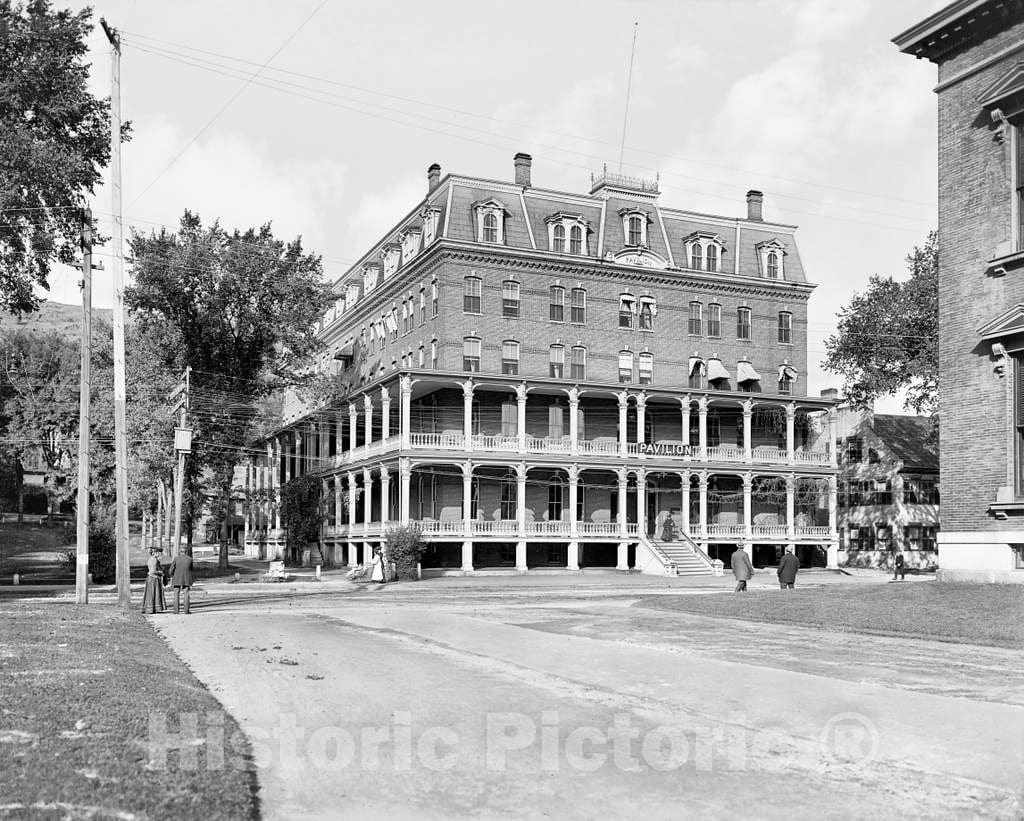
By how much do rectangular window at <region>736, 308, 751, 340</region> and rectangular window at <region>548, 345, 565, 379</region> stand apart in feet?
Result: 36.3

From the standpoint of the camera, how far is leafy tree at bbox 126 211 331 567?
52.7 meters

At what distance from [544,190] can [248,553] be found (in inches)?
1878

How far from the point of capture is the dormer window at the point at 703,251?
198ft

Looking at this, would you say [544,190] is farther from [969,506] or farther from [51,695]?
[51,695]

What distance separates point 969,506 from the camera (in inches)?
904

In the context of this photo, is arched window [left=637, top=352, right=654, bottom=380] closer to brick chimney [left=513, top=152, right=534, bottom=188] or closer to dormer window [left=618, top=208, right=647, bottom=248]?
dormer window [left=618, top=208, right=647, bottom=248]

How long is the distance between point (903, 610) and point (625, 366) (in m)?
37.1

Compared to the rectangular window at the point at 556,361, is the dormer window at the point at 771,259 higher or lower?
higher

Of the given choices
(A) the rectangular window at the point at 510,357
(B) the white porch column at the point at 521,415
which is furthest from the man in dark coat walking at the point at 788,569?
(A) the rectangular window at the point at 510,357

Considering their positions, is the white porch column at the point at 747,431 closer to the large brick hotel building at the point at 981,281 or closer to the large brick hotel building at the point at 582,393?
the large brick hotel building at the point at 582,393

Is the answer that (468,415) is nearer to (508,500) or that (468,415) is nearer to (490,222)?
(508,500)

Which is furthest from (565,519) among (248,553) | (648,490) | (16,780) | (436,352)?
(16,780)

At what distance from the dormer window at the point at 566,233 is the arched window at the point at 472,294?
476 cm

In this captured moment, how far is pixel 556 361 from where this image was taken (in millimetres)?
56531
